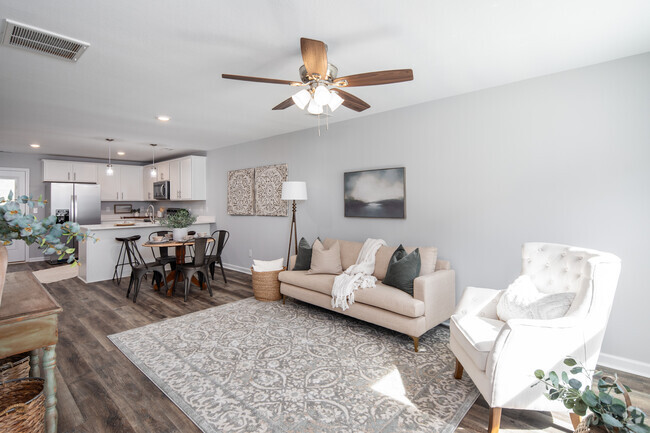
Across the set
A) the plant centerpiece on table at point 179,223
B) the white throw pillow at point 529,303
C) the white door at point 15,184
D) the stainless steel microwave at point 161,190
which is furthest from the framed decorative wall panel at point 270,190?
the white door at point 15,184

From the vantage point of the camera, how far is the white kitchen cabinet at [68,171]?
6.94 m

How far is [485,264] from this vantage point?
127 inches

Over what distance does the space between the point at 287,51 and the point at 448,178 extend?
2.12 metres

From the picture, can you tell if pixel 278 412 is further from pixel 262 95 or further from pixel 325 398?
pixel 262 95

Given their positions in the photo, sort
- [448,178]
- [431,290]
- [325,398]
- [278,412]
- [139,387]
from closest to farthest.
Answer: [278,412] < [325,398] < [139,387] < [431,290] < [448,178]

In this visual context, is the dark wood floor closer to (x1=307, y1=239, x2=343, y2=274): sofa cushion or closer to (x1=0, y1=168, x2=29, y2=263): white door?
(x1=307, y1=239, x2=343, y2=274): sofa cushion

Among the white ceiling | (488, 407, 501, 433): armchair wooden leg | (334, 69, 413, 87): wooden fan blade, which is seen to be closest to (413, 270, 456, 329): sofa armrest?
(488, 407, 501, 433): armchair wooden leg

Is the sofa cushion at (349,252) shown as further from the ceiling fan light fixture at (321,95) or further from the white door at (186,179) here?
the white door at (186,179)

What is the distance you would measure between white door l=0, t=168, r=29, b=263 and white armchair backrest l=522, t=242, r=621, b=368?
928 cm

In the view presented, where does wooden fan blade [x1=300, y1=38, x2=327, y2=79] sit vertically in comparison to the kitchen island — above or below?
above

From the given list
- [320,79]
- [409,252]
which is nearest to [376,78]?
[320,79]

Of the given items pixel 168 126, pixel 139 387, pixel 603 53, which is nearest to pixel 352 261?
pixel 139 387

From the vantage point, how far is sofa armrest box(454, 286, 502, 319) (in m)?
2.41

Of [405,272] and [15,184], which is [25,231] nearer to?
[405,272]
